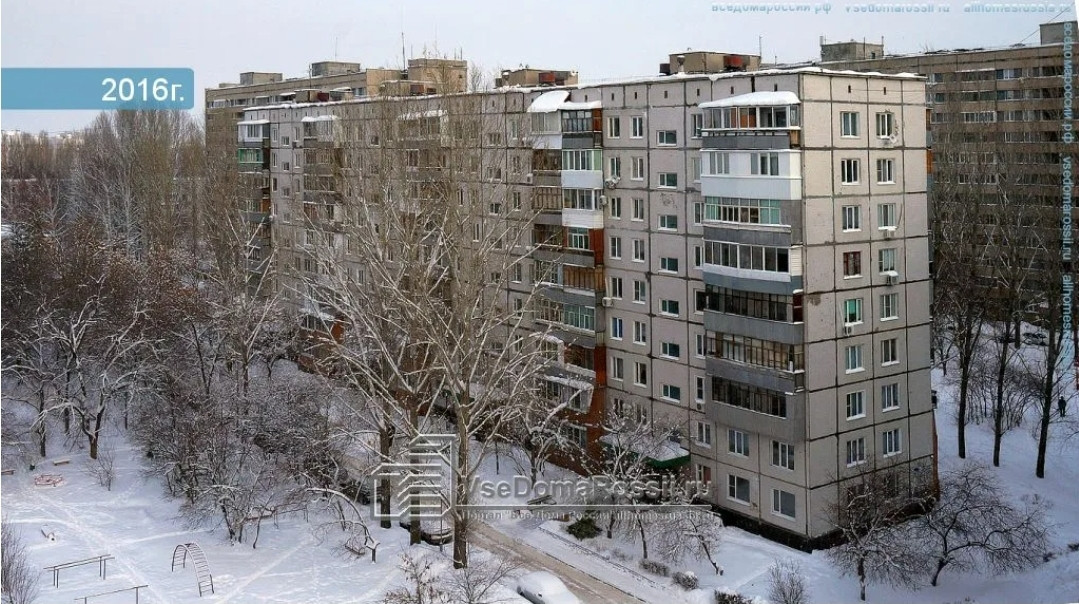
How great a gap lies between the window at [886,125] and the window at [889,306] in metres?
1.73

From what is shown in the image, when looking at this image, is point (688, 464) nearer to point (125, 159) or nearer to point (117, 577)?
point (117, 577)

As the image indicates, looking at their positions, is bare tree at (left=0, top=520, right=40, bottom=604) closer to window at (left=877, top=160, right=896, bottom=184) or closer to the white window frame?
the white window frame

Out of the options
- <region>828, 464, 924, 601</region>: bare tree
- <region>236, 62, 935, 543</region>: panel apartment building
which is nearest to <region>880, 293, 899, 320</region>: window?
<region>236, 62, 935, 543</region>: panel apartment building

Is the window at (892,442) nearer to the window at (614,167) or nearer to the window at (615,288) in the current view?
the window at (615,288)

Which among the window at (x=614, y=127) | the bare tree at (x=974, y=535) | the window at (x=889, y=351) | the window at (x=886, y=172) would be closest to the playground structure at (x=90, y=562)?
the window at (x=614, y=127)

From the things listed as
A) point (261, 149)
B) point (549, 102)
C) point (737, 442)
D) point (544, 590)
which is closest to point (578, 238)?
point (549, 102)

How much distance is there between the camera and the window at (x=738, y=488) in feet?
37.8

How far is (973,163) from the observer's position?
17.1 meters

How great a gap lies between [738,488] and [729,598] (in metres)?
Result: 2.03

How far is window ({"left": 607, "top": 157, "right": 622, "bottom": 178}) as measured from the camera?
12.7 m

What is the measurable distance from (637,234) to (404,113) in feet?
10.8

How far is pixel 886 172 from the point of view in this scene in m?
11.3

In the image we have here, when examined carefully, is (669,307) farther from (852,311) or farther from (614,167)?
(852,311)

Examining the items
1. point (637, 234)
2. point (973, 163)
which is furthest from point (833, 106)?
point (973, 163)
